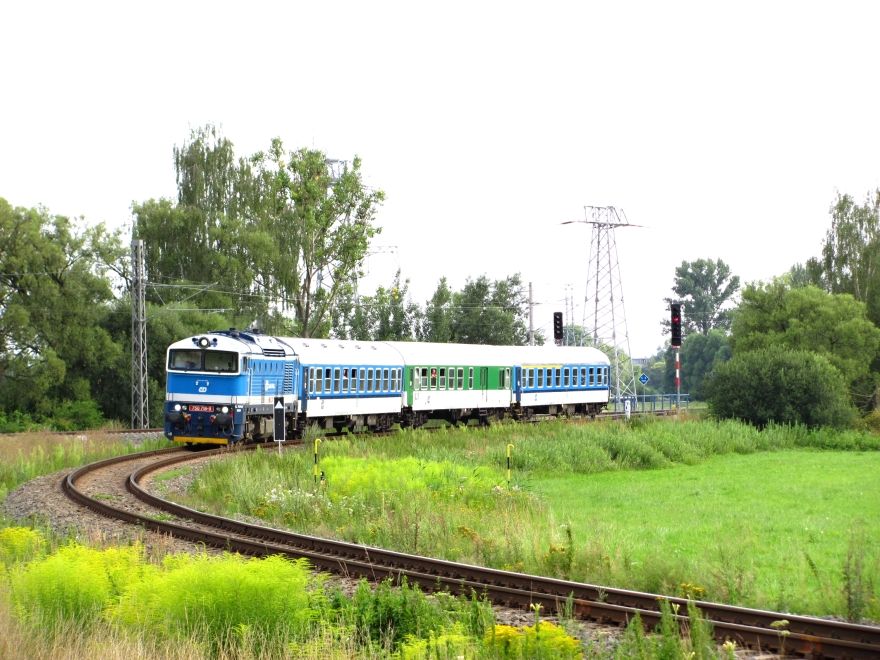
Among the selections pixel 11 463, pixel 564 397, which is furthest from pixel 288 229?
pixel 11 463

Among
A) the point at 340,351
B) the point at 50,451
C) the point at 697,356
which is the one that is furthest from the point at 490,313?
the point at 697,356

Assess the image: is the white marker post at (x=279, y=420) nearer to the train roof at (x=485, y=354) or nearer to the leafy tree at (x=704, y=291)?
the train roof at (x=485, y=354)

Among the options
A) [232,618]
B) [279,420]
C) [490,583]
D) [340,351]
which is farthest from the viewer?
[340,351]

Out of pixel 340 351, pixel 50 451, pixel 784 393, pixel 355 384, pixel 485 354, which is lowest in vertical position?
pixel 50 451

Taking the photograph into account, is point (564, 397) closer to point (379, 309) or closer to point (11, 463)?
point (379, 309)

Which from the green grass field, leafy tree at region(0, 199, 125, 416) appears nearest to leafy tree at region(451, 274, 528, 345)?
leafy tree at region(0, 199, 125, 416)

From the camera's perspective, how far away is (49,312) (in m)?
49.0

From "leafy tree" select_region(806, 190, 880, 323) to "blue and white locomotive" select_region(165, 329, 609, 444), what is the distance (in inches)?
1085

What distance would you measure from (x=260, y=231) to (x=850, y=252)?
3928 centimetres

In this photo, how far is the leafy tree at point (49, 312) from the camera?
4759 centimetres

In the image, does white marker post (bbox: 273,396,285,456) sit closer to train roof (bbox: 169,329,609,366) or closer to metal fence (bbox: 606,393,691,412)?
train roof (bbox: 169,329,609,366)

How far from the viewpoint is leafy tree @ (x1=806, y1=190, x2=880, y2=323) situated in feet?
230

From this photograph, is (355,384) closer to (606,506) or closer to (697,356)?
(606,506)

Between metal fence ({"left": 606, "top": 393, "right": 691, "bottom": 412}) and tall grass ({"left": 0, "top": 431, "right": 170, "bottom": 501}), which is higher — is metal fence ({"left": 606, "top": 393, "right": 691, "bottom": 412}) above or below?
above
